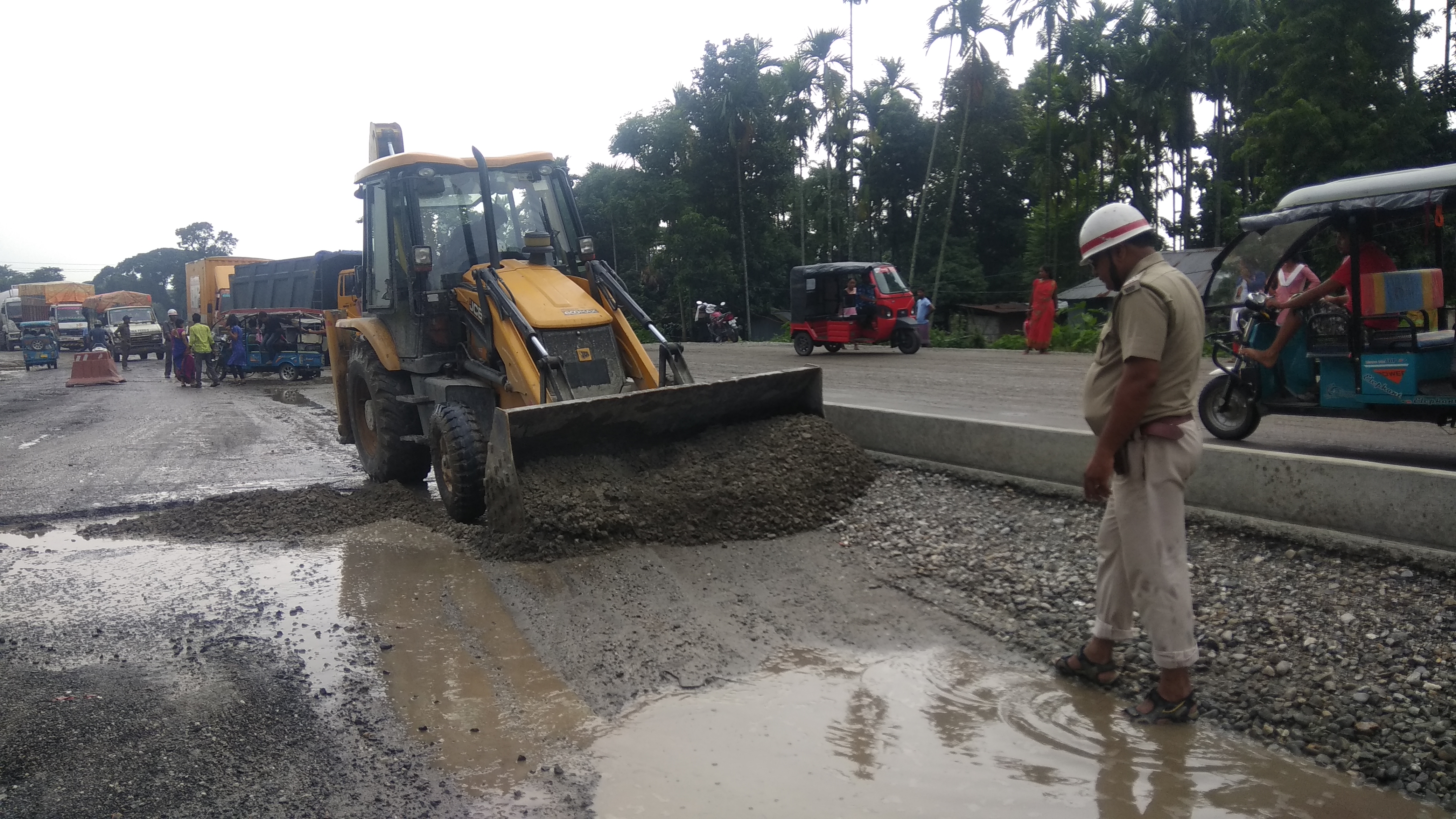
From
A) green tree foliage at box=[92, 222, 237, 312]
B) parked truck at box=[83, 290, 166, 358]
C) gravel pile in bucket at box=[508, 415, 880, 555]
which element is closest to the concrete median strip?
gravel pile in bucket at box=[508, 415, 880, 555]

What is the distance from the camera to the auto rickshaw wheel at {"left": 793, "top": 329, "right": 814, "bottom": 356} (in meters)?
23.5

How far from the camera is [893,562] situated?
604 centimetres

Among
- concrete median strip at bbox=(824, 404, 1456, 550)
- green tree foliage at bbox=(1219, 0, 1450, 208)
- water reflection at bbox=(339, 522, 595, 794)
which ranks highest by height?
green tree foliage at bbox=(1219, 0, 1450, 208)

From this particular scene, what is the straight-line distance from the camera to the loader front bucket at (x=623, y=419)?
6395 mm

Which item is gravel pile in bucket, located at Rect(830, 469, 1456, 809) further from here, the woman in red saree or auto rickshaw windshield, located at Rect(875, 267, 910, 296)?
auto rickshaw windshield, located at Rect(875, 267, 910, 296)

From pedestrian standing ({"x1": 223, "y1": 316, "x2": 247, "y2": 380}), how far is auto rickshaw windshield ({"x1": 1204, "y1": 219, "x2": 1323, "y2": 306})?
899 inches

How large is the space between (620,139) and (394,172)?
42089 mm

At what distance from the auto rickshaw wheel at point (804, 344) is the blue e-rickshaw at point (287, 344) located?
11.6 m

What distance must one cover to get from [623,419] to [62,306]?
160 feet

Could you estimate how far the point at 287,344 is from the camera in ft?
84.0

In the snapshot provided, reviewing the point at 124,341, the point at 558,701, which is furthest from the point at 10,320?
the point at 558,701

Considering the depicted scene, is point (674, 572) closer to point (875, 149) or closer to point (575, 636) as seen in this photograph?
point (575, 636)

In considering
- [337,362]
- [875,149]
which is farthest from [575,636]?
[875,149]

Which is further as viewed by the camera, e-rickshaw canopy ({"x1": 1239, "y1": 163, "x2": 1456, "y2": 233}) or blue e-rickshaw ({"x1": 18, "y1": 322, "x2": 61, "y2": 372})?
blue e-rickshaw ({"x1": 18, "y1": 322, "x2": 61, "y2": 372})
